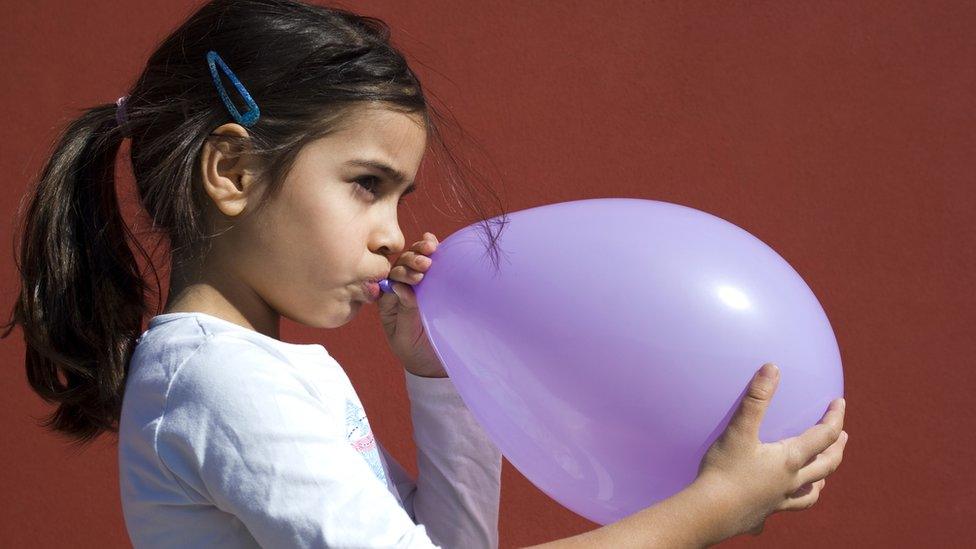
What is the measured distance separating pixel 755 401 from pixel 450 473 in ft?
1.56

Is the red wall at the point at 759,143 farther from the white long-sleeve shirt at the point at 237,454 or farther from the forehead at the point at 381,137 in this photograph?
the white long-sleeve shirt at the point at 237,454

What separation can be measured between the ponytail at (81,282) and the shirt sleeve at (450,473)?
351 mm

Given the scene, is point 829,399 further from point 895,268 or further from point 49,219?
point 895,268

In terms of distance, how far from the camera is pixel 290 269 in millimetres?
998

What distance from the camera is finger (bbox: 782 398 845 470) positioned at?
0.94 m

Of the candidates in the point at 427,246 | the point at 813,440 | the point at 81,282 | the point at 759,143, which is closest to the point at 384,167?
the point at 427,246

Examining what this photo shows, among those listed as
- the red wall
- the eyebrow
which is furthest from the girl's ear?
the red wall

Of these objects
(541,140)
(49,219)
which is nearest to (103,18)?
(541,140)

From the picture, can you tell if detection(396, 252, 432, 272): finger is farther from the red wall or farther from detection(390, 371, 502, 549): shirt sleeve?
the red wall

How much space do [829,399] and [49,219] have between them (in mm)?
791

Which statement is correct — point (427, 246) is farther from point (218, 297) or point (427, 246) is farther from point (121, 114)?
point (121, 114)

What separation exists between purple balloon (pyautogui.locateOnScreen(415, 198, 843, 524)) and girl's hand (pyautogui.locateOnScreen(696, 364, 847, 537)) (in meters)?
0.01

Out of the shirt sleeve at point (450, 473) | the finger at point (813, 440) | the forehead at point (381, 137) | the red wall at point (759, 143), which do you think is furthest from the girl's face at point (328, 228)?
the red wall at point (759, 143)

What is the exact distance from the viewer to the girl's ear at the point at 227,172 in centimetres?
100
